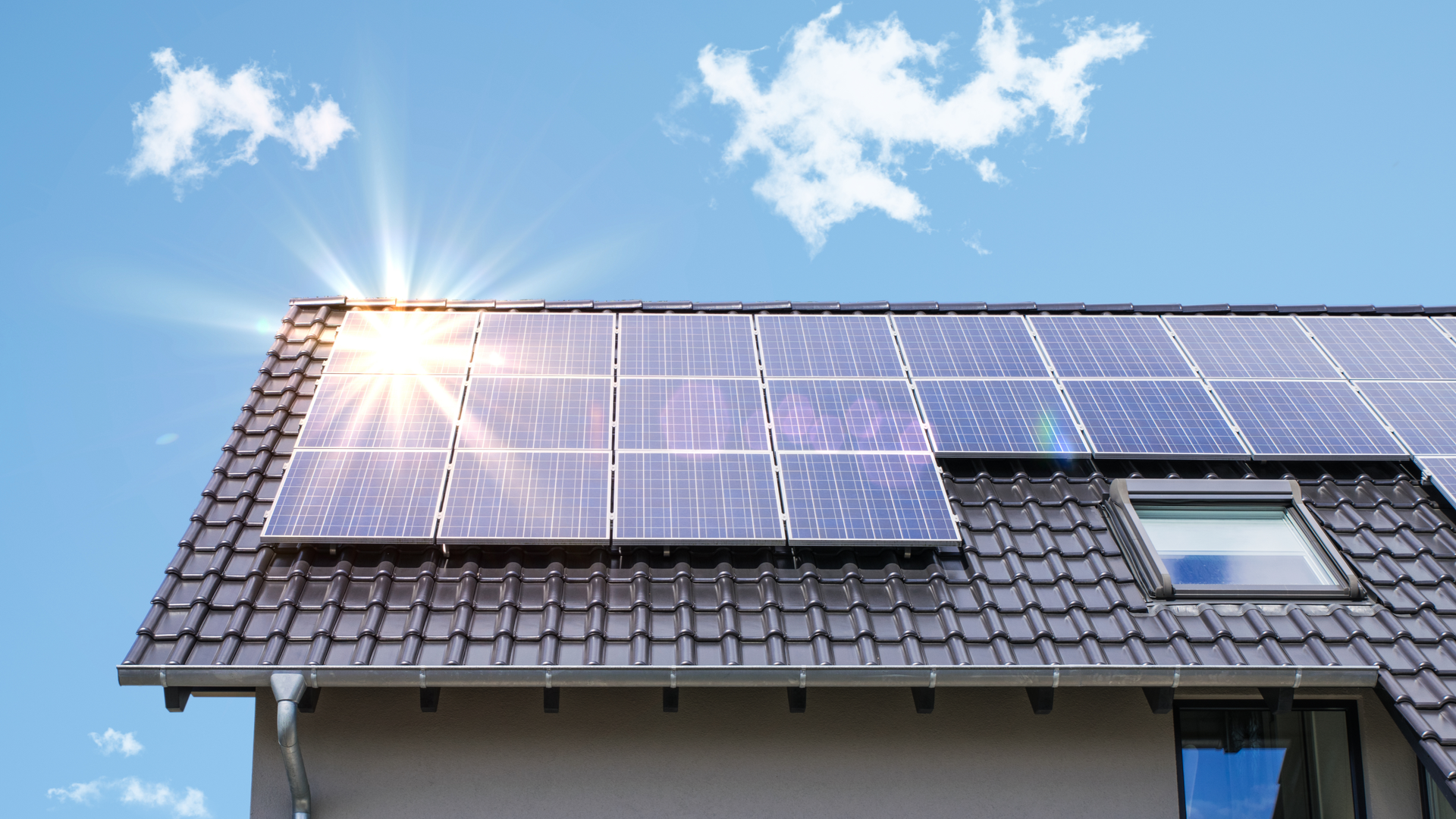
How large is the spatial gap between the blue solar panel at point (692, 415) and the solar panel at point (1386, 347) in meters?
5.84

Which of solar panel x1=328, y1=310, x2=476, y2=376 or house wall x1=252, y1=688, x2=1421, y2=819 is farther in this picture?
solar panel x1=328, y1=310, x2=476, y2=376

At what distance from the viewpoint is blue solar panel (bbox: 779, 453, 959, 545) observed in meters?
7.61

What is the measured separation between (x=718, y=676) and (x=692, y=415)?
2.79 meters

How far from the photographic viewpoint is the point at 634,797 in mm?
6762

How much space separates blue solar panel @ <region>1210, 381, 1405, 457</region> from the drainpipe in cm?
743

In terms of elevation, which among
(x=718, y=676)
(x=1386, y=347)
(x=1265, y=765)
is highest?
(x=1386, y=347)

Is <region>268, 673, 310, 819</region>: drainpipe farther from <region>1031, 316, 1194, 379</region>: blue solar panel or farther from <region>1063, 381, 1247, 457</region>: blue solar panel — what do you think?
<region>1031, 316, 1194, 379</region>: blue solar panel

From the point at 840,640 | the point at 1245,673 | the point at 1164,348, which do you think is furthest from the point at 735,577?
the point at 1164,348

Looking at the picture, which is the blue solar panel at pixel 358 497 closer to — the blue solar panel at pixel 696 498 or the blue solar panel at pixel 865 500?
the blue solar panel at pixel 696 498

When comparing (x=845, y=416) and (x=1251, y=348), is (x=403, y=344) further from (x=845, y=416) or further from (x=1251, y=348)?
(x=1251, y=348)

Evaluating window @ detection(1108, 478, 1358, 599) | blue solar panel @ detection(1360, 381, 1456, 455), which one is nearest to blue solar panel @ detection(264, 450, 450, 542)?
window @ detection(1108, 478, 1358, 599)

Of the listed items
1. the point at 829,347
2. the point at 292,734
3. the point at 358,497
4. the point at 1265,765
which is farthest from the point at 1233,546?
the point at 292,734

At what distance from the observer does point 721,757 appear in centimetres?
689

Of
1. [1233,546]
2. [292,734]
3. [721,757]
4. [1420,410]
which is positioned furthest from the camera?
[1420,410]
